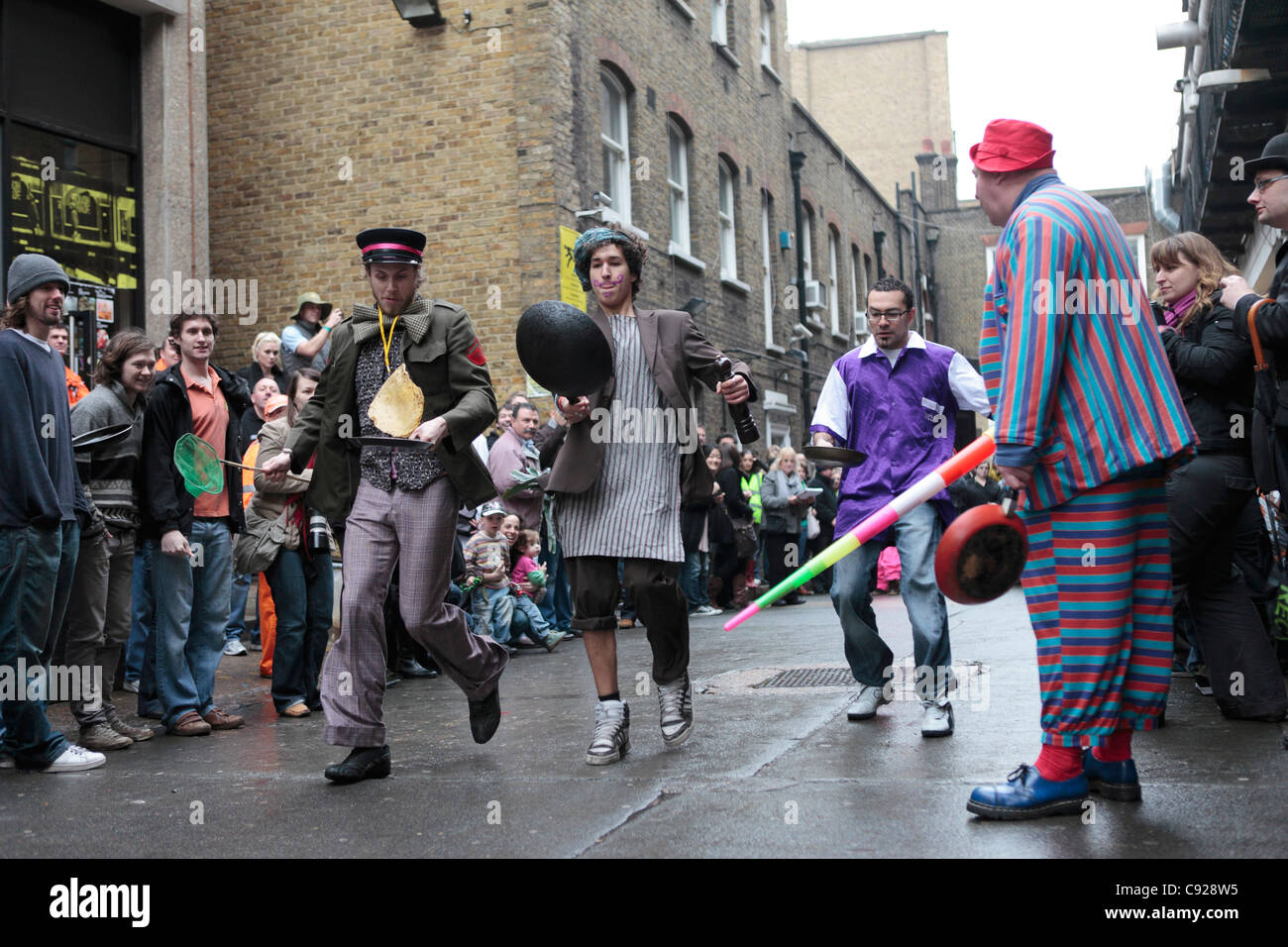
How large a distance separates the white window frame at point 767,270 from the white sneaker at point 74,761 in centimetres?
1830

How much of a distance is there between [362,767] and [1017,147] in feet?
10.4

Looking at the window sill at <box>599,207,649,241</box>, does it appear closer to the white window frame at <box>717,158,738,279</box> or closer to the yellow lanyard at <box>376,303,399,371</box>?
the white window frame at <box>717,158,738,279</box>

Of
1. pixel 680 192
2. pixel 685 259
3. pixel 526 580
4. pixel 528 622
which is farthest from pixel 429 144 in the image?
pixel 528 622

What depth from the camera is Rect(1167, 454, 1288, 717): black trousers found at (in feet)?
18.2

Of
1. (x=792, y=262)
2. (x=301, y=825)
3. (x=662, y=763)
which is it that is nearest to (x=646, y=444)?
(x=662, y=763)

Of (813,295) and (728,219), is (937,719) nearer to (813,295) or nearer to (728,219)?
(728,219)

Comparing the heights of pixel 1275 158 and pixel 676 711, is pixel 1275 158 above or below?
above

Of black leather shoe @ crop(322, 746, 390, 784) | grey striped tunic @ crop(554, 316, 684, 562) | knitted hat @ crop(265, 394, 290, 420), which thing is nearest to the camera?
black leather shoe @ crop(322, 746, 390, 784)

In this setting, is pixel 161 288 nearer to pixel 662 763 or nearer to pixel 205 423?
pixel 205 423

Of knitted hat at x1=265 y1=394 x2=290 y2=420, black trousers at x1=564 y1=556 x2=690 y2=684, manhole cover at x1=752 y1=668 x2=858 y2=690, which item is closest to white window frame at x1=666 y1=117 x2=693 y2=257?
manhole cover at x1=752 y1=668 x2=858 y2=690

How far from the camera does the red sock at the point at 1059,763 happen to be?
3.92 meters

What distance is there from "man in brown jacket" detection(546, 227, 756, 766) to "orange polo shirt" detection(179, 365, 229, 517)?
2163mm

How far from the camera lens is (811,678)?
774 cm
